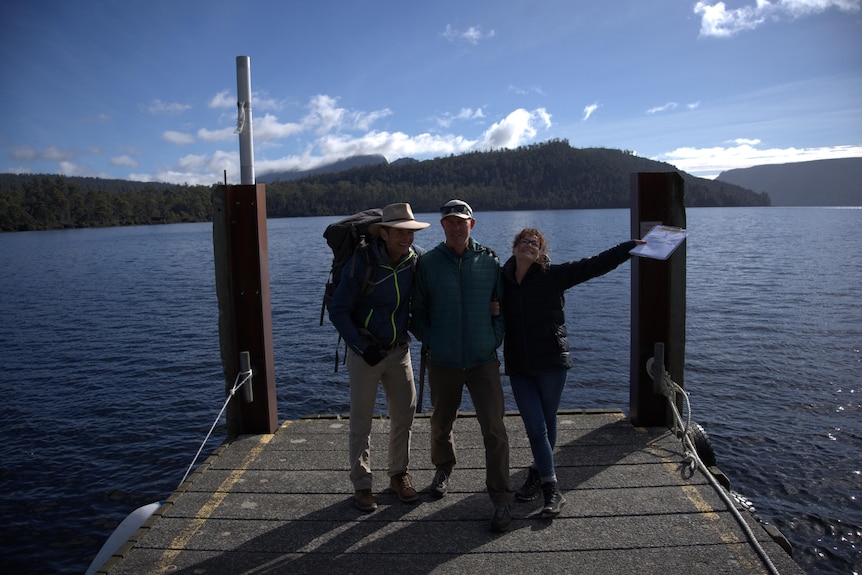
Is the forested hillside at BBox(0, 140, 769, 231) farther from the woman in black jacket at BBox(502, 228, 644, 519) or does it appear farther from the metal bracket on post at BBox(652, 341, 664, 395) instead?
the woman in black jacket at BBox(502, 228, 644, 519)

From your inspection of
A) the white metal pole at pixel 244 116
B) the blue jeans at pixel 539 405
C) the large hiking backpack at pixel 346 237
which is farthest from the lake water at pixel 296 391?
the white metal pole at pixel 244 116

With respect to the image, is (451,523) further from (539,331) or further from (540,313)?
(540,313)

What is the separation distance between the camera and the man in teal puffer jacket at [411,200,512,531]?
424 centimetres

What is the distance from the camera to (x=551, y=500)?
14.3ft

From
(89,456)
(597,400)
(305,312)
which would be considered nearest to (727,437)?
Answer: (597,400)

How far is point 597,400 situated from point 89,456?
965 cm

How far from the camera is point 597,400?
42.6 ft

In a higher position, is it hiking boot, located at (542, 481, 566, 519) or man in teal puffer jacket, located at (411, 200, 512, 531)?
man in teal puffer jacket, located at (411, 200, 512, 531)

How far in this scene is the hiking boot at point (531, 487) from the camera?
461 centimetres

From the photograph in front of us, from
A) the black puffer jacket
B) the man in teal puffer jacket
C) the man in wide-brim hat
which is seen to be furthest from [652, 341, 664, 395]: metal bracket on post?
the man in wide-brim hat

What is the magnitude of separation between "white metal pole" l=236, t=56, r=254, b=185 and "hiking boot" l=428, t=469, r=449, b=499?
3.24 meters

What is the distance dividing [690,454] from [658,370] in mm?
1001

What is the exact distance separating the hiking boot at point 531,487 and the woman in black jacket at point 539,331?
0.58 feet

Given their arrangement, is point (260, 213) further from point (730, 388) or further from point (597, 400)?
point (730, 388)
